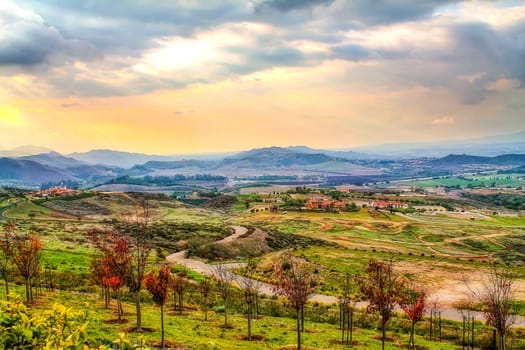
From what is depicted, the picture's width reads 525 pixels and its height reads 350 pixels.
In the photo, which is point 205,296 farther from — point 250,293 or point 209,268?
point 209,268

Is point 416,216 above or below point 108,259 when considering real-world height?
below

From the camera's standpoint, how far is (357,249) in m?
109

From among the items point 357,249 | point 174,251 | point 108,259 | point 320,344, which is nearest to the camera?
point 320,344

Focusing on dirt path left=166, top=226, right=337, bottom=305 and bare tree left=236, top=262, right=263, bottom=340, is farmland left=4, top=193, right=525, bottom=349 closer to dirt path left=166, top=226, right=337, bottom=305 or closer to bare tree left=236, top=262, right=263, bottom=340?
bare tree left=236, top=262, right=263, bottom=340

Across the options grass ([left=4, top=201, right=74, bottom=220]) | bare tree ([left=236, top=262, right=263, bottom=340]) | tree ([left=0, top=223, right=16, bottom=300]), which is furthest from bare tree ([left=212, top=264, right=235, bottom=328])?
grass ([left=4, top=201, right=74, bottom=220])

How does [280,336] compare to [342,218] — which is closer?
[280,336]

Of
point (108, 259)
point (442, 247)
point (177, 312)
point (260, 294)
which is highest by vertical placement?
point (108, 259)

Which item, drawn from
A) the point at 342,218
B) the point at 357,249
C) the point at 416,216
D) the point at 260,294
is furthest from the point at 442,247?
the point at 260,294

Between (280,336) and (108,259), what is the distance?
1395 cm

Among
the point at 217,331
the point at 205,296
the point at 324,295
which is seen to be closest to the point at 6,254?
the point at 205,296

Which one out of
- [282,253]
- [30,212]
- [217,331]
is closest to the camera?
[217,331]

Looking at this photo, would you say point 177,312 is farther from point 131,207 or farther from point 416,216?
point 416,216

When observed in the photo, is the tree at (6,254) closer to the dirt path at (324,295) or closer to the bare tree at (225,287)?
the bare tree at (225,287)

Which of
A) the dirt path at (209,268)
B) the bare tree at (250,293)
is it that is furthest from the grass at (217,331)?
Result: the dirt path at (209,268)
